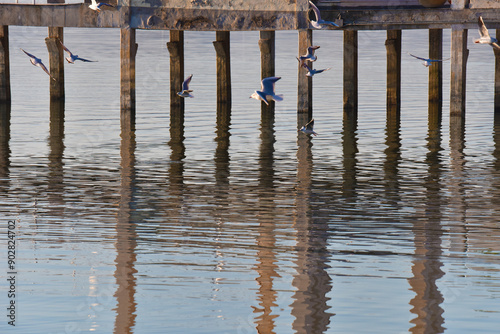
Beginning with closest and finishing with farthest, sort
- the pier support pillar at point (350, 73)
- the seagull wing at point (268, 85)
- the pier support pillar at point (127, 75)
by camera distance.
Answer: the seagull wing at point (268, 85)
the pier support pillar at point (127, 75)
the pier support pillar at point (350, 73)

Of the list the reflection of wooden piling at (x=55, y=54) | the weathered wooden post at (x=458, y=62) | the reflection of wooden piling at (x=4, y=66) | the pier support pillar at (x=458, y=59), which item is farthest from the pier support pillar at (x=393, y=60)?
the reflection of wooden piling at (x=4, y=66)

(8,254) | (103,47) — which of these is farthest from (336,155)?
(103,47)

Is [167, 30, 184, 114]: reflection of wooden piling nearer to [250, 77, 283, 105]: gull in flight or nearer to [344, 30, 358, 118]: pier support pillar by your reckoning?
[344, 30, 358, 118]: pier support pillar

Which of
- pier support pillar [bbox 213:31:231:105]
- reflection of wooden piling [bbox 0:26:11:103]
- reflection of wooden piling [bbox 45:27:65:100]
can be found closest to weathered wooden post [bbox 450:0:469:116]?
pier support pillar [bbox 213:31:231:105]

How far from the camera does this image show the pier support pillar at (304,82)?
70.1ft

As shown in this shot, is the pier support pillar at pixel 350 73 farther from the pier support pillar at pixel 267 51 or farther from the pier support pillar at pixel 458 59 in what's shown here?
the pier support pillar at pixel 458 59

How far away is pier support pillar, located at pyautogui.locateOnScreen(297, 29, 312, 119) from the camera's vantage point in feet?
70.1

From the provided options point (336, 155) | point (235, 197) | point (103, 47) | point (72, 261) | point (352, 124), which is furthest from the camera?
point (103, 47)

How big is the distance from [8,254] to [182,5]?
489 inches

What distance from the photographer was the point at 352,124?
22953 millimetres

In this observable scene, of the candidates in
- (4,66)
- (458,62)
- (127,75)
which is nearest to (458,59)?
(458,62)

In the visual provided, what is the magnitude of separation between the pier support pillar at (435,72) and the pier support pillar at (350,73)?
1.96 metres

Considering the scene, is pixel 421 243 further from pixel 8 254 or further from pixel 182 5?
pixel 182 5

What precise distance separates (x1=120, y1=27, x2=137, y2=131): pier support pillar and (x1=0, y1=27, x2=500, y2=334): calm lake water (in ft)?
1.92
